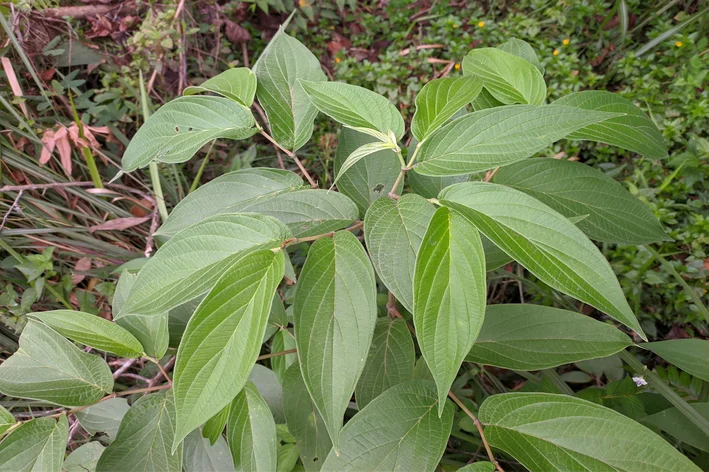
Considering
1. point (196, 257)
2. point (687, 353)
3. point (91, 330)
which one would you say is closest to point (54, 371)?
point (91, 330)

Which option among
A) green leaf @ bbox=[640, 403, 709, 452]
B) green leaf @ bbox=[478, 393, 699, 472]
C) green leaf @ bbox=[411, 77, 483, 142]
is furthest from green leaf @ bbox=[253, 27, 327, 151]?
green leaf @ bbox=[640, 403, 709, 452]

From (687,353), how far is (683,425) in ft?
0.50

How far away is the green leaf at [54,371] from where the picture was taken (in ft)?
2.44

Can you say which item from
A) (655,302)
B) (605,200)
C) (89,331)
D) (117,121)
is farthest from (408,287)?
(117,121)

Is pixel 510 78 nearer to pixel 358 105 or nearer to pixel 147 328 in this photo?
pixel 358 105

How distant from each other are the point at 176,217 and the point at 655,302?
4.78 feet

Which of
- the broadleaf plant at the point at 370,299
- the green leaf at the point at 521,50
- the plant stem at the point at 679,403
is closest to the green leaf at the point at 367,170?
the broadleaf plant at the point at 370,299

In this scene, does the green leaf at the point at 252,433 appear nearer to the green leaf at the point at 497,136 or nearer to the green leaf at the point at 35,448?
the green leaf at the point at 35,448

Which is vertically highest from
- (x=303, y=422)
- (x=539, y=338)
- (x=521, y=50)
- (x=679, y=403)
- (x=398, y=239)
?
(x=521, y=50)

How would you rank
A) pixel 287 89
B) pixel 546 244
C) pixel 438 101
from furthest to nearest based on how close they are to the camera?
1. pixel 287 89
2. pixel 438 101
3. pixel 546 244

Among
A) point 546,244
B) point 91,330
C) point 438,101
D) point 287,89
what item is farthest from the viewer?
point 287,89

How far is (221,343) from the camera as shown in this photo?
0.54 m

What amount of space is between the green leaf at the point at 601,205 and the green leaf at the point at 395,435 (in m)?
0.44

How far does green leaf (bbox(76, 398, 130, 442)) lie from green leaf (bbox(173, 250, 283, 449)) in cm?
48
